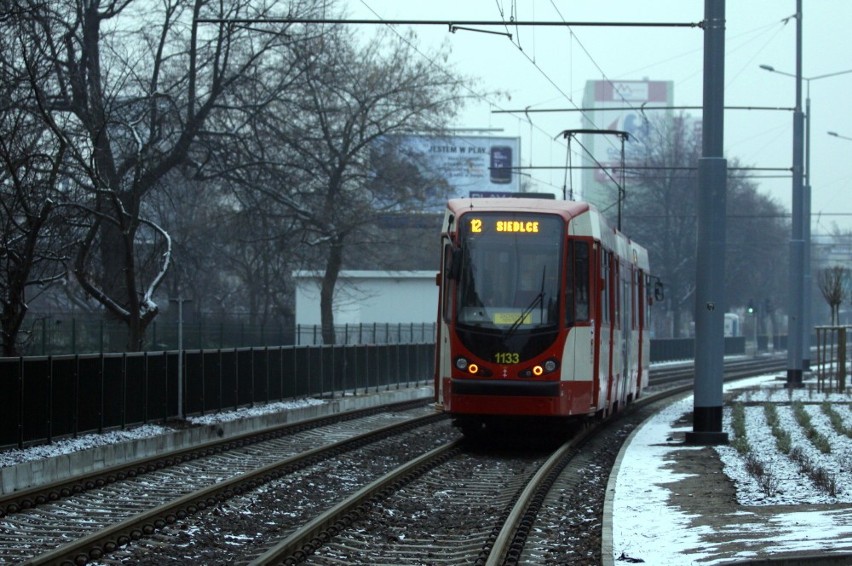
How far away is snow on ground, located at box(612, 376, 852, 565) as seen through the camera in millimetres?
9766

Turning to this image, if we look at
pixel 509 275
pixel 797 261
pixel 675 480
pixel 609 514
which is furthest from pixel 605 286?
pixel 797 261

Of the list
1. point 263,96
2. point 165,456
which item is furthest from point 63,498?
point 263,96

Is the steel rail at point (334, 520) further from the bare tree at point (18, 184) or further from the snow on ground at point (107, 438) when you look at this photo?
the bare tree at point (18, 184)

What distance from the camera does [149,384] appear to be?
2056 centimetres

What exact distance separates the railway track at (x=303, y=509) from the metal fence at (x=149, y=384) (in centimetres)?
169

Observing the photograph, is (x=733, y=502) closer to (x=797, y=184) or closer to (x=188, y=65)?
(x=188, y=65)

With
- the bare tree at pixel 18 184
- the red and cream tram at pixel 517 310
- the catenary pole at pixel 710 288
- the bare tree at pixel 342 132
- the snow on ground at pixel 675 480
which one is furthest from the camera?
the bare tree at pixel 342 132

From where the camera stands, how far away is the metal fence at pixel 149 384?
16609mm

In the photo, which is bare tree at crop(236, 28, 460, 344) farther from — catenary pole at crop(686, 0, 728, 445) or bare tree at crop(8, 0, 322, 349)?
catenary pole at crop(686, 0, 728, 445)

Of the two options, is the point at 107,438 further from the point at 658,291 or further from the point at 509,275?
the point at 658,291

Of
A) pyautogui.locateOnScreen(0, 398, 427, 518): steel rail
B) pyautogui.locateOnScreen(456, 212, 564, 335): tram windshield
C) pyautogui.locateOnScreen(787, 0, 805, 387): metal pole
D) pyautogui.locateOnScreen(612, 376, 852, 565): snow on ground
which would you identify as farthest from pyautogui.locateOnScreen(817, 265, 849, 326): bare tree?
pyautogui.locateOnScreen(456, 212, 564, 335): tram windshield

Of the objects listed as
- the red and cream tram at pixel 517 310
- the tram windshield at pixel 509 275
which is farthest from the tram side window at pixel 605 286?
the tram windshield at pixel 509 275

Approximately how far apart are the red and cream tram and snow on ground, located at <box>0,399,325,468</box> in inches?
167

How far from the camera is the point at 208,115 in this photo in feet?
93.8
